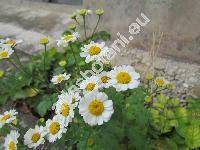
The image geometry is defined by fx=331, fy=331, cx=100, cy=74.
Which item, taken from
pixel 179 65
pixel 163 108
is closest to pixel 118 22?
pixel 179 65

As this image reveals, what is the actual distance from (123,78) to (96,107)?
0.22 meters

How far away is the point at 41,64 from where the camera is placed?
3.08 m

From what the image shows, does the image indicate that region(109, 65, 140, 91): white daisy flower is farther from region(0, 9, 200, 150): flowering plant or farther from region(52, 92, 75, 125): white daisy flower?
region(52, 92, 75, 125): white daisy flower

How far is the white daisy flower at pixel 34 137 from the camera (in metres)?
1.95

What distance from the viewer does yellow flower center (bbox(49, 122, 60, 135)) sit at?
1.87 metres

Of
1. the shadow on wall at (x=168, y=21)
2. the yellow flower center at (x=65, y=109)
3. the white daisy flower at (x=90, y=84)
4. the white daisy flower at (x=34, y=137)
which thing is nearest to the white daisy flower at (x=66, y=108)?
the yellow flower center at (x=65, y=109)

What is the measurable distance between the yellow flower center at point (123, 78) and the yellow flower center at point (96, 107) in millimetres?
171

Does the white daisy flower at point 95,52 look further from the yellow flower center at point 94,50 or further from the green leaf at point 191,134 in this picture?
the green leaf at point 191,134

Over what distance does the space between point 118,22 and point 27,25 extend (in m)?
1.34

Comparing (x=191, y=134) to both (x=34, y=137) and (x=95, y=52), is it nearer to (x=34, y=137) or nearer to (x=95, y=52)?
(x=95, y=52)

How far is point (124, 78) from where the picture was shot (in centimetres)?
172

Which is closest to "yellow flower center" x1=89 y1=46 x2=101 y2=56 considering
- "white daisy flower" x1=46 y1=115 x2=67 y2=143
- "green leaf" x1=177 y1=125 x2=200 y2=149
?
"white daisy flower" x1=46 y1=115 x2=67 y2=143

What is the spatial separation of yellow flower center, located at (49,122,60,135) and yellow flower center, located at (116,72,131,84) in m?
0.45

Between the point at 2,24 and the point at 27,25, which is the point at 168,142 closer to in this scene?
the point at 27,25
